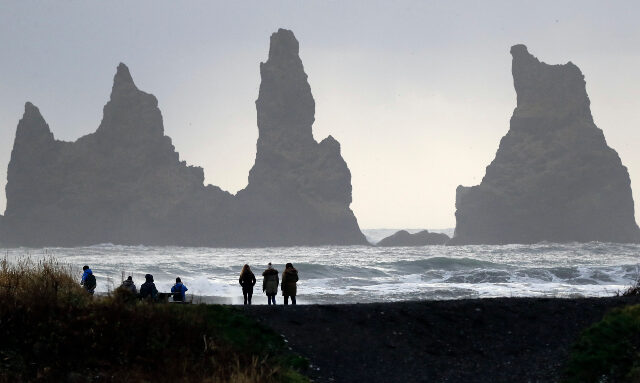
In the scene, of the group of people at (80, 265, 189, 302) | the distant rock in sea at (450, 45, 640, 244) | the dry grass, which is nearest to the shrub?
the group of people at (80, 265, 189, 302)

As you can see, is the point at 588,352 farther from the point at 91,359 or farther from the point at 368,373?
the point at 91,359

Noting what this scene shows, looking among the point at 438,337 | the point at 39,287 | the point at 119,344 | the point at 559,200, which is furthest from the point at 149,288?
the point at 559,200

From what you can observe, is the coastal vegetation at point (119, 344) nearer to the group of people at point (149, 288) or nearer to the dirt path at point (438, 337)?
the dirt path at point (438, 337)

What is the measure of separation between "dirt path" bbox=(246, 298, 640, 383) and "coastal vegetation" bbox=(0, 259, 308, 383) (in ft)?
4.15

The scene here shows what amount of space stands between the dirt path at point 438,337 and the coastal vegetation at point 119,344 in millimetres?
1263

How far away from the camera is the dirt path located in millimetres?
16641

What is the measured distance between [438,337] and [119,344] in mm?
7799

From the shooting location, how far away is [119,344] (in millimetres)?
14859

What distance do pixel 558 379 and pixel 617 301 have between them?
19.9 ft

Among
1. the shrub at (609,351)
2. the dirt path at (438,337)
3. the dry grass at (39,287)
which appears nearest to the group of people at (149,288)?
the dry grass at (39,287)

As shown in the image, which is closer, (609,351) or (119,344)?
(119,344)

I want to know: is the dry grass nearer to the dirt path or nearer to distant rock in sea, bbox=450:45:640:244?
the dirt path

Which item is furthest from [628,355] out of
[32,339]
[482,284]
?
[482,284]

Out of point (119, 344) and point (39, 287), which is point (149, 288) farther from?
point (119, 344)
